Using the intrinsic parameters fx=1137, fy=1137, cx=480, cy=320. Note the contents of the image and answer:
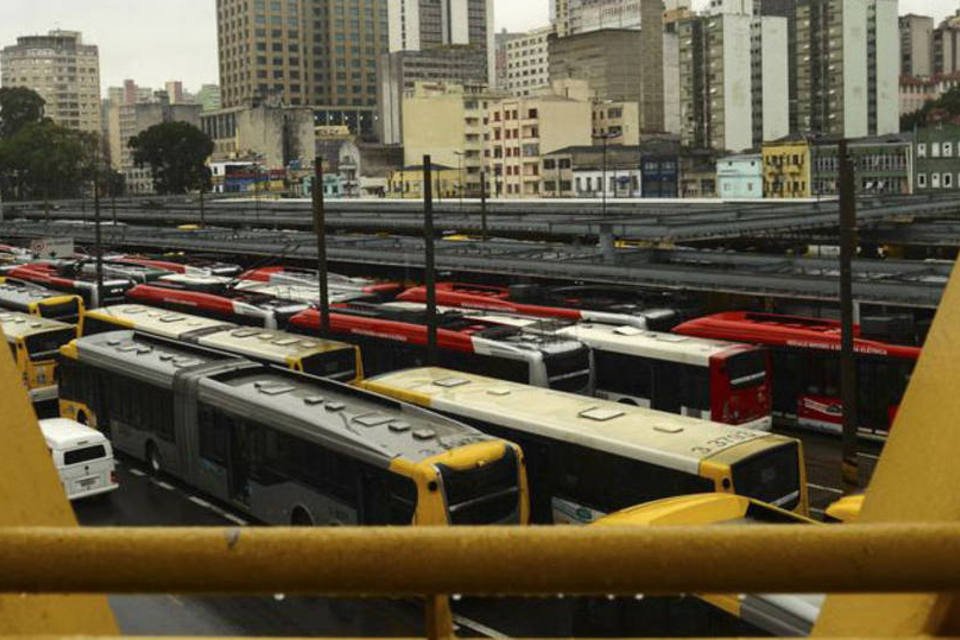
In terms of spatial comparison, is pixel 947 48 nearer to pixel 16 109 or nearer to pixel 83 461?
pixel 16 109

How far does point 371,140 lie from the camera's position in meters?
148

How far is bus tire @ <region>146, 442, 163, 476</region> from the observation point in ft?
57.9

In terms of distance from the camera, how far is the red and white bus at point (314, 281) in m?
29.5

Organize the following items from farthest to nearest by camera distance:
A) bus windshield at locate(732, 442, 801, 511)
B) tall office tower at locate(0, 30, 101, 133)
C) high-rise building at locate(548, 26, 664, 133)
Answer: tall office tower at locate(0, 30, 101, 133)
high-rise building at locate(548, 26, 664, 133)
bus windshield at locate(732, 442, 801, 511)

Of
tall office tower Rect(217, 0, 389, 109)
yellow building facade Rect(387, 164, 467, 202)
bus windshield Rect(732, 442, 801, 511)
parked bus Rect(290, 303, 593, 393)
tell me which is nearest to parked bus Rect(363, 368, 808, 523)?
bus windshield Rect(732, 442, 801, 511)

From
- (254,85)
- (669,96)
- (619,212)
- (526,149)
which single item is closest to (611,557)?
(619,212)

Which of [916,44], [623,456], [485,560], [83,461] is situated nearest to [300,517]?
[623,456]

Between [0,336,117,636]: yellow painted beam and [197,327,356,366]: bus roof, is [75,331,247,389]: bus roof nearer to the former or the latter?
[197,327,356,366]: bus roof

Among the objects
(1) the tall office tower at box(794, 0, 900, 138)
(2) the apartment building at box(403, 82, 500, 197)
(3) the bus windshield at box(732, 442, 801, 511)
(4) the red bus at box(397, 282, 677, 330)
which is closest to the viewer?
(3) the bus windshield at box(732, 442, 801, 511)

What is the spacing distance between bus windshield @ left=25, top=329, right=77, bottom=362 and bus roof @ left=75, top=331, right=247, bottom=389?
12.7ft

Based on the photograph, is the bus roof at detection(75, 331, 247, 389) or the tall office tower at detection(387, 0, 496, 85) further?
the tall office tower at detection(387, 0, 496, 85)

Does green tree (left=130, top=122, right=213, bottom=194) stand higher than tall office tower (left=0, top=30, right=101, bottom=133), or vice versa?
tall office tower (left=0, top=30, right=101, bottom=133)

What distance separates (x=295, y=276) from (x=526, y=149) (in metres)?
59.8

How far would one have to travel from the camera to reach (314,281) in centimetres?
3186
